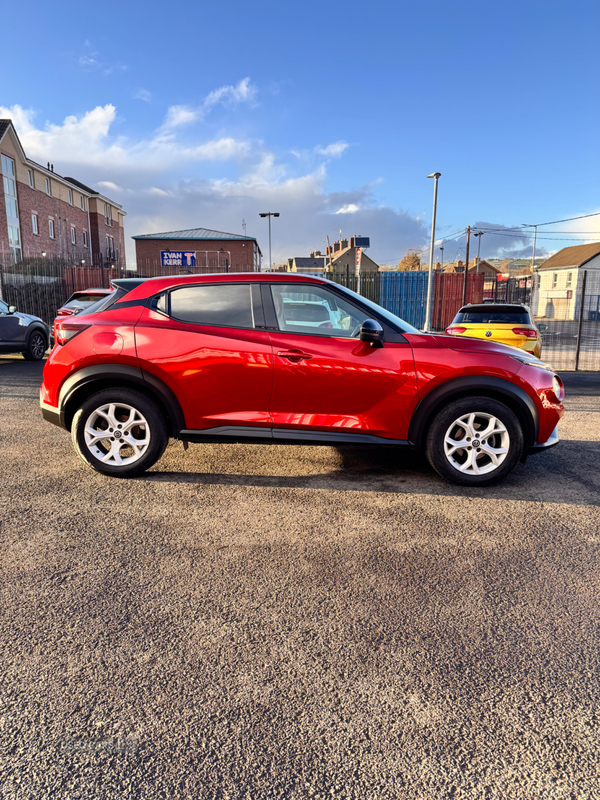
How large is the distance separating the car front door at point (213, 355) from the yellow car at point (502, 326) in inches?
250

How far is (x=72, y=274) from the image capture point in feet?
86.2

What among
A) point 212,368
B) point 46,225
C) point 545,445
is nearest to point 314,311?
point 212,368

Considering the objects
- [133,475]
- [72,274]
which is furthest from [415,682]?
[72,274]

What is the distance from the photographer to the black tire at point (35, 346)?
13.5 metres

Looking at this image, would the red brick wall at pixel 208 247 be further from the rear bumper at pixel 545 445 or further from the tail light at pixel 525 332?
the rear bumper at pixel 545 445

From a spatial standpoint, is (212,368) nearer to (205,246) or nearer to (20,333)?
(20,333)

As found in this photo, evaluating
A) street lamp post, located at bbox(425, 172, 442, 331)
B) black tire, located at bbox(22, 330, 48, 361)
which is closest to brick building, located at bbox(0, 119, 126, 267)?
black tire, located at bbox(22, 330, 48, 361)

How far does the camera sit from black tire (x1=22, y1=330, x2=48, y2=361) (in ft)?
44.1

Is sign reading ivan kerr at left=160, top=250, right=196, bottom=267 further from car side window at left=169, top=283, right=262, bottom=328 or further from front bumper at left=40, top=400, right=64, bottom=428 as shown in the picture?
car side window at left=169, top=283, right=262, bottom=328

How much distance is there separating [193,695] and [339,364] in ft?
9.16

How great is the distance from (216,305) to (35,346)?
10962 mm

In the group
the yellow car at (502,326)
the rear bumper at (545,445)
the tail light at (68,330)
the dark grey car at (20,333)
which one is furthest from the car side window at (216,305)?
Answer: the dark grey car at (20,333)

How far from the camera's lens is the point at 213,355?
4.44 meters

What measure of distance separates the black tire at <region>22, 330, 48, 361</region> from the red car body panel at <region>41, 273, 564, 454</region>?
10144 mm
